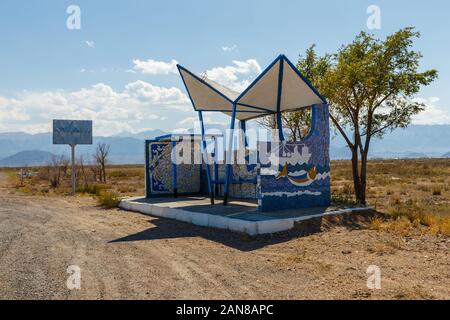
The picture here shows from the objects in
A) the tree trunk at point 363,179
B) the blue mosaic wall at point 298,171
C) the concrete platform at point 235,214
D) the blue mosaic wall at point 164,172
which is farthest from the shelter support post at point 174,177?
the tree trunk at point 363,179

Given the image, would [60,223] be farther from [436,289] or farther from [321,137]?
[436,289]

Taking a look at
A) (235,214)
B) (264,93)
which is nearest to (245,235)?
(235,214)

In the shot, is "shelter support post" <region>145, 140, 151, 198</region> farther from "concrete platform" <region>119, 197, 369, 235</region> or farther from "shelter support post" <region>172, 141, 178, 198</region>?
"concrete platform" <region>119, 197, 369, 235</region>

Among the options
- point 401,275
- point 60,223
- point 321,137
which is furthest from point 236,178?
point 401,275

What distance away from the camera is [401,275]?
21.8 feet

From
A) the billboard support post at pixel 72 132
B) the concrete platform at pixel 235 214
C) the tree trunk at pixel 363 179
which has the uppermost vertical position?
the billboard support post at pixel 72 132

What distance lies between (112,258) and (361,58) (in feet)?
37.7

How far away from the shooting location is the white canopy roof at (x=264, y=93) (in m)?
12.2

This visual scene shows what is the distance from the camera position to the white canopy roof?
40.2 ft

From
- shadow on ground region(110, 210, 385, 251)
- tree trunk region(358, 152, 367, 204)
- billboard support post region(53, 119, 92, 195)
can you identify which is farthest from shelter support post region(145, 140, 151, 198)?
→ billboard support post region(53, 119, 92, 195)

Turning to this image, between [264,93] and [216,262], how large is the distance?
22.9ft

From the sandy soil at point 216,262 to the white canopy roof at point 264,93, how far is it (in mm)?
3963

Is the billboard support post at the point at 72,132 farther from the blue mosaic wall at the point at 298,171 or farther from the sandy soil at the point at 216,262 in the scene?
the blue mosaic wall at the point at 298,171

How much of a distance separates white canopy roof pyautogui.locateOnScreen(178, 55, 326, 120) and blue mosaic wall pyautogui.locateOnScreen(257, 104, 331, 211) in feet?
2.53
